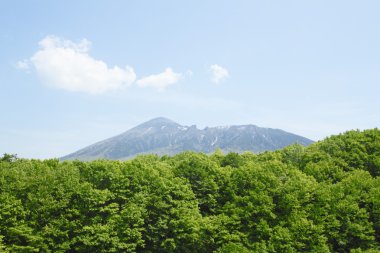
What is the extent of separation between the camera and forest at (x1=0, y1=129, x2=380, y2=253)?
2083 inches

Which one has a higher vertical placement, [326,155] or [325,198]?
[326,155]

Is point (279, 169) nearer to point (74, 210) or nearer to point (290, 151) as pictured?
point (290, 151)

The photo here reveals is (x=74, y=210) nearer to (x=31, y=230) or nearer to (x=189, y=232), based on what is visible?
(x=31, y=230)

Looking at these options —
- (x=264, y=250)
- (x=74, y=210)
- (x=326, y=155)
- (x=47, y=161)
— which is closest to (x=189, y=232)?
(x=264, y=250)

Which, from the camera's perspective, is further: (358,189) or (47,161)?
(47,161)

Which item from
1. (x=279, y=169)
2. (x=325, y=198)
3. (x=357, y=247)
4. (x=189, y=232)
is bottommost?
(x=357, y=247)

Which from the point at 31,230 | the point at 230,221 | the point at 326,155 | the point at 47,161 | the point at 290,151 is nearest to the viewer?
the point at 31,230

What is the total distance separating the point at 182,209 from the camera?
57938mm

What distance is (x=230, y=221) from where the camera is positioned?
57656mm

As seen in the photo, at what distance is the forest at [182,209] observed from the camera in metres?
52.9

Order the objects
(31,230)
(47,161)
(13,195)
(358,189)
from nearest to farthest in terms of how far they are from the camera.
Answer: (31,230) < (13,195) < (358,189) < (47,161)

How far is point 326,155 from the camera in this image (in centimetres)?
7525


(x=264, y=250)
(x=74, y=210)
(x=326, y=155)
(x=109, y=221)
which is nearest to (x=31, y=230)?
(x=74, y=210)

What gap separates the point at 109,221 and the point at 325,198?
3313 centimetres
